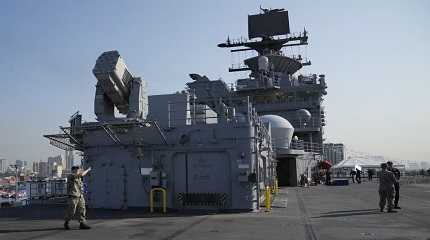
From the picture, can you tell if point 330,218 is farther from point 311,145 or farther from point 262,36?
point 262,36

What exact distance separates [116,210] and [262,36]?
42675 millimetres

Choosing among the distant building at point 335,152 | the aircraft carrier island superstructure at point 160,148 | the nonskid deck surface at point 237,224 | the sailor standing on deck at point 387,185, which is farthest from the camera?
the distant building at point 335,152

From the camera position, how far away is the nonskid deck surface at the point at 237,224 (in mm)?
10453

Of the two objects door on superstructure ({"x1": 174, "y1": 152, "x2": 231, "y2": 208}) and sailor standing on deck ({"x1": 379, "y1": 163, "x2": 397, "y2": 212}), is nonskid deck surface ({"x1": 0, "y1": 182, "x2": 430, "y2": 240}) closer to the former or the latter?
sailor standing on deck ({"x1": 379, "y1": 163, "x2": 397, "y2": 212})

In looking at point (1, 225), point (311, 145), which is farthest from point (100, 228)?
point (311, 145)

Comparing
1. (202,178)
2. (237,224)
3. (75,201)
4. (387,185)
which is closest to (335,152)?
(387,185)

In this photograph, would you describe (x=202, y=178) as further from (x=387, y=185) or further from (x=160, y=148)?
(x=387, y=185)

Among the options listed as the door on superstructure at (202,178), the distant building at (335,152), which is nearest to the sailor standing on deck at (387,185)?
the door on superstructure at (202,178)

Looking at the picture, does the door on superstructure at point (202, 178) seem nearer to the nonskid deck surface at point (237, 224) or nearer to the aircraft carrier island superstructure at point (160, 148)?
the aircraft carrier island superstructure at point (160, 148)

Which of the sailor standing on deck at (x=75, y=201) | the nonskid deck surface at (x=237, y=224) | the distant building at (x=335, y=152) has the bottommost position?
the nonskid deck surface at (x=237, y=224)

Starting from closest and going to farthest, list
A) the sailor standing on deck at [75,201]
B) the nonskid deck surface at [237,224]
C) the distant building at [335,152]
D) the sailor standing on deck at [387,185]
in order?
the nonskid deck surface at [237,224] < the sailor standing on deck at [75,201] < the sailor standing on deck at [387,185] < the distant building at [335,152]

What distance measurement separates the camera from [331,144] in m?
71.4

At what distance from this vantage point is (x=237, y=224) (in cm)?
1239

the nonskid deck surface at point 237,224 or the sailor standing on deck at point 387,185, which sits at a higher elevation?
the sailor standing on deck at point 387,185
